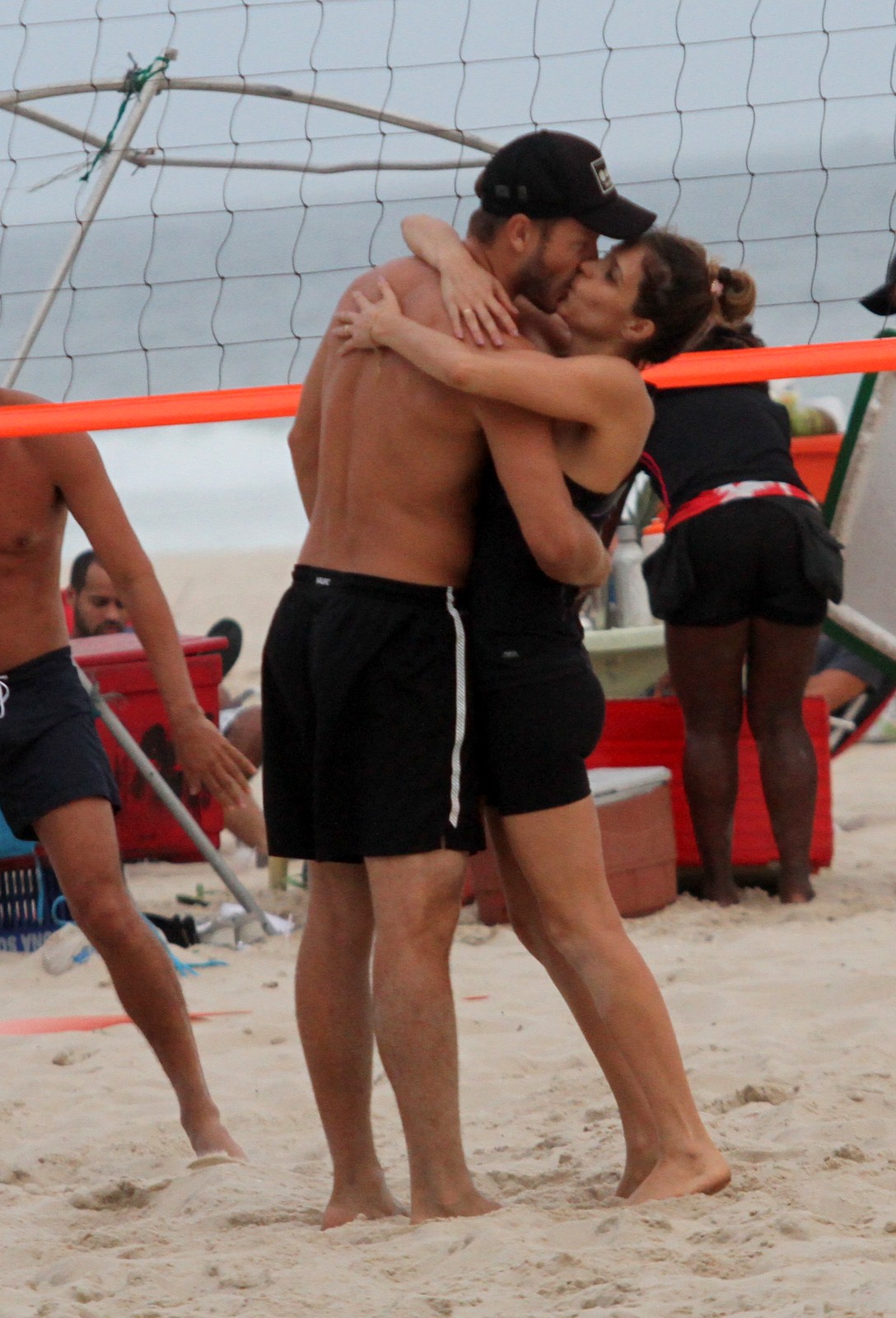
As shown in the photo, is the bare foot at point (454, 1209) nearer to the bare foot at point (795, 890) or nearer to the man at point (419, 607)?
the man at point (419, 607)

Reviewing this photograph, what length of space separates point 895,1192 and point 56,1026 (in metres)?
2.34

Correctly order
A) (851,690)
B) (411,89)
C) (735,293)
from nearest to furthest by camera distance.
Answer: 1. (735,293)
2. (411,89)
3. (851,690)

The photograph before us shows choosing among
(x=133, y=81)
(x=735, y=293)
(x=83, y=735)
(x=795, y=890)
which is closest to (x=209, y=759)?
(x=83, y=735)

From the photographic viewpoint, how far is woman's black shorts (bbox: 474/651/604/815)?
245 centimetres

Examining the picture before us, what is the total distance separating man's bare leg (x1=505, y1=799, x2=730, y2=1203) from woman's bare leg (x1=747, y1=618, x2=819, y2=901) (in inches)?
96.9

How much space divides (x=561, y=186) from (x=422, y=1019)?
1.27 meters

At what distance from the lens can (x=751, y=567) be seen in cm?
472

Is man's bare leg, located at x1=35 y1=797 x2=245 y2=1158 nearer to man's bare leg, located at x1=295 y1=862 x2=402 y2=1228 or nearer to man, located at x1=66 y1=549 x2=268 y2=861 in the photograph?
man's bare leg, located at x1=295 y1=862 x2=402 y2=1228

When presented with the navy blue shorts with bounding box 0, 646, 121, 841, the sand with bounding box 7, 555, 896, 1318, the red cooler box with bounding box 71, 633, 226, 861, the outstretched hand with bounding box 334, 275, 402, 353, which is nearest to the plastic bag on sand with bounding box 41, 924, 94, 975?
the sand with bounding box 7, 555, 896, 1318

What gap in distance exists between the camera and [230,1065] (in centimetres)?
372

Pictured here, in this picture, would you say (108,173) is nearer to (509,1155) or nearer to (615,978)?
(509,1155)

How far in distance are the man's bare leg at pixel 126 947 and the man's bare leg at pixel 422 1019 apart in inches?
28.6

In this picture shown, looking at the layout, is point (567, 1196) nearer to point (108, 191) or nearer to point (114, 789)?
point (114, 789)

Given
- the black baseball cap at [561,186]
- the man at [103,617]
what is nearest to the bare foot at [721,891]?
the man at [103,617]
